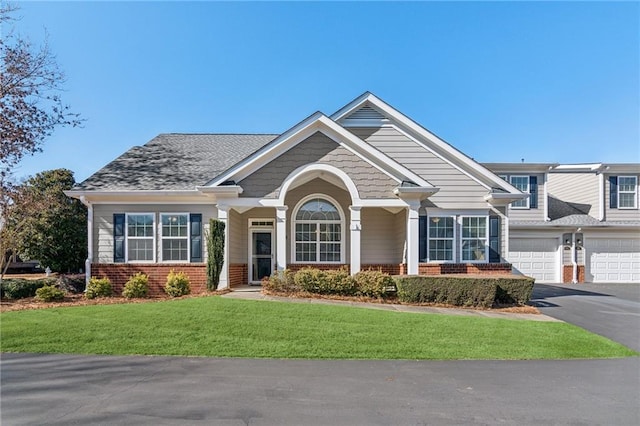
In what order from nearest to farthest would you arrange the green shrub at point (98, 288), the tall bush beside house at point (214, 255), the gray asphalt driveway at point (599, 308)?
the gray asphalt driveway at point (599, 308) → the tall bush beside house at point (214, 255) → the green shrub at point (98, 288)

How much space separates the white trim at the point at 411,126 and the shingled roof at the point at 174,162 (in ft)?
16.6

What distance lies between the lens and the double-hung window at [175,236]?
14.1 m

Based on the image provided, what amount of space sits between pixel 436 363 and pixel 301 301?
16.1ft

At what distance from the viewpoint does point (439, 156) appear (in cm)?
1508

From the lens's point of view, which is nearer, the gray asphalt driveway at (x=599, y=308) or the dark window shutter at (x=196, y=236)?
the gray asphalt driveway at (x=599, y=308)

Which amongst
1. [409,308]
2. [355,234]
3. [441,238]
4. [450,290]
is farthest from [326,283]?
[441,238]

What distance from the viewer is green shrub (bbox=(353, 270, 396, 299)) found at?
11852mm

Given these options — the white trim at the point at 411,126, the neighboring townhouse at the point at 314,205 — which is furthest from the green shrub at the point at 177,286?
the white trim at the point at 411,126

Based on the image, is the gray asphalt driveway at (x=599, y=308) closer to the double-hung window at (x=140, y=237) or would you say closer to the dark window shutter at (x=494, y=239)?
the dark window shutter at (x=494, y=239)

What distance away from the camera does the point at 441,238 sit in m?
14.6

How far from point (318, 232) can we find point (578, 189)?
17.2 meters

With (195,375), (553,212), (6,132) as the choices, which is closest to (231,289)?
(195,375)

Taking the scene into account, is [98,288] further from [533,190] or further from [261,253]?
[533,190]

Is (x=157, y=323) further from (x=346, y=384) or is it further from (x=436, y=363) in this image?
(x=436, y=363)
